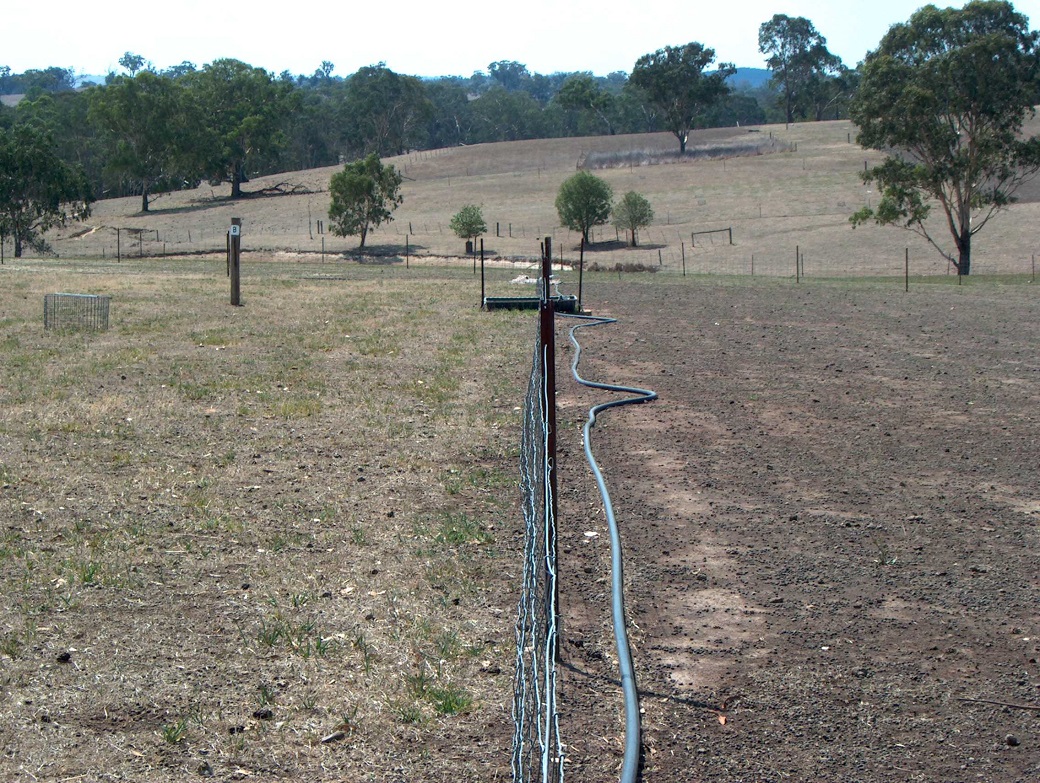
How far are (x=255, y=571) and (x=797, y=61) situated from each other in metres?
146

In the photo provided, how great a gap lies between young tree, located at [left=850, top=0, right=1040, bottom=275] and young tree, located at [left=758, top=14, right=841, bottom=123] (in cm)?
9119

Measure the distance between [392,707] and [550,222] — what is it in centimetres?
7279

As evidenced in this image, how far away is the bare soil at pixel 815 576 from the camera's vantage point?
15.2ft

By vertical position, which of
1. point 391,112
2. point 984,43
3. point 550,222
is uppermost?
point 391,112

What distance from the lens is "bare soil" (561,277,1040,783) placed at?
462 cm

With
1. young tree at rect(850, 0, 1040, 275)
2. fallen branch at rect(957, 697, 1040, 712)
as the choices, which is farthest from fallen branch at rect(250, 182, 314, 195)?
fallen branch at rect(957, 697, 1040, 712)

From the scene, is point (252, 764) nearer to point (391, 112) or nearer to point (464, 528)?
point (464, 528)

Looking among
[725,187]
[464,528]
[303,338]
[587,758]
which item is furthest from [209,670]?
[725,187]

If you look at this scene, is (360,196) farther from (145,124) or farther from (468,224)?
(145,124)

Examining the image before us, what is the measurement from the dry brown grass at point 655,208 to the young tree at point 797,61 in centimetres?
1891

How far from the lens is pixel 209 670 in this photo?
5.20m

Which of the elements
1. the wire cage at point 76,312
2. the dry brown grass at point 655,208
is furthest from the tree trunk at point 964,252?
the wire cage at point 76,312

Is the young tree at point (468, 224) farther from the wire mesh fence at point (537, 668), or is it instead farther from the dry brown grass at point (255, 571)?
the wire mesh fence at point (537, 668)

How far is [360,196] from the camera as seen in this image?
65.3 metres
